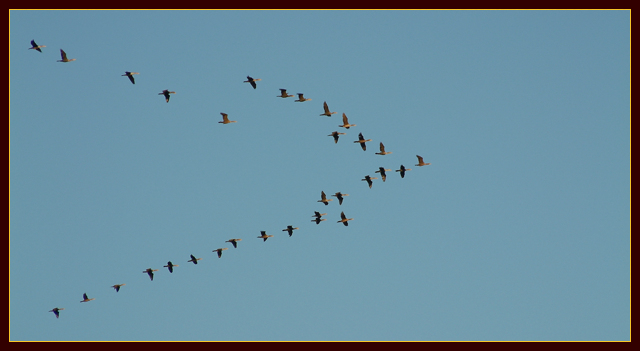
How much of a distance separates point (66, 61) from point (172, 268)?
15850mm

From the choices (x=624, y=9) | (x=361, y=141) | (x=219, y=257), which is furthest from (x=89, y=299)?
(x=624, y=9)

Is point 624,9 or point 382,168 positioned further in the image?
point 382,168

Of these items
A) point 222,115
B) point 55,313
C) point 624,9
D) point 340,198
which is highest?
point 624,9

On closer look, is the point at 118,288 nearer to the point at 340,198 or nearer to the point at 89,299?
the point at 89,299

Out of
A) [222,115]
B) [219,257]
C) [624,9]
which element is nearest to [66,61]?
[222,115]

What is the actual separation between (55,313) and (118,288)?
4.97m

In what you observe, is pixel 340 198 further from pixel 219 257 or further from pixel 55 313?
pixel 55 313

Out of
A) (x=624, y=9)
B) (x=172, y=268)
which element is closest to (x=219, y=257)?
(x=172, y=268)

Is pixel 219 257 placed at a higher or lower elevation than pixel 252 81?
lower

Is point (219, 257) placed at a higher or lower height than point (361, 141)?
lower

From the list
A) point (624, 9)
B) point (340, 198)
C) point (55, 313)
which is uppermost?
point (624, 9)

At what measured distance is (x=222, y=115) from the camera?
3629 inches

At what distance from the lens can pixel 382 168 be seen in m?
92.5

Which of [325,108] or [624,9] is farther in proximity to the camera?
[325,108]
